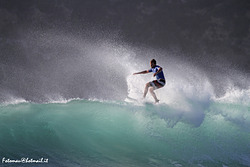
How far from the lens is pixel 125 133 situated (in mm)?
7145

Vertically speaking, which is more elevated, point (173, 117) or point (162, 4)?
point (162, 4)

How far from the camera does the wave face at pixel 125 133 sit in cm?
595

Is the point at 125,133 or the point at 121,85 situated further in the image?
the point at 121,85

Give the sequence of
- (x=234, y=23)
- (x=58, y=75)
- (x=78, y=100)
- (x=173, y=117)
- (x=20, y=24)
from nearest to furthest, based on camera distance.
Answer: (x=173, y=117) → (x=78, y=100) → (x=58, y=75) → (x=20, y=24) → (x=234, y=23)

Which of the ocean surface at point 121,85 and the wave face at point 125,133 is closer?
the wave face at point 125,133

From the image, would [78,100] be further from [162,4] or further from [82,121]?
[162,4]

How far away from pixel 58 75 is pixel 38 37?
122 inches

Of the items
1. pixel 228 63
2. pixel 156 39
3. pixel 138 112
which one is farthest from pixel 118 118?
pixel 228 63

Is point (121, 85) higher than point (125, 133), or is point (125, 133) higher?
point (121, 85)

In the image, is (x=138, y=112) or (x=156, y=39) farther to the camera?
(x=156, y=39)

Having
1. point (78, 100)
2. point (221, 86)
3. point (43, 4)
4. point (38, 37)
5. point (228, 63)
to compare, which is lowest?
point (78, 100)

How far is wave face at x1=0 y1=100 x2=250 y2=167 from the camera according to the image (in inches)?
234

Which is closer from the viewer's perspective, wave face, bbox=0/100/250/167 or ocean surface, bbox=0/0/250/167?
wave face, bbox=0/100/250/167

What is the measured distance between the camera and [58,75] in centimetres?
1459
